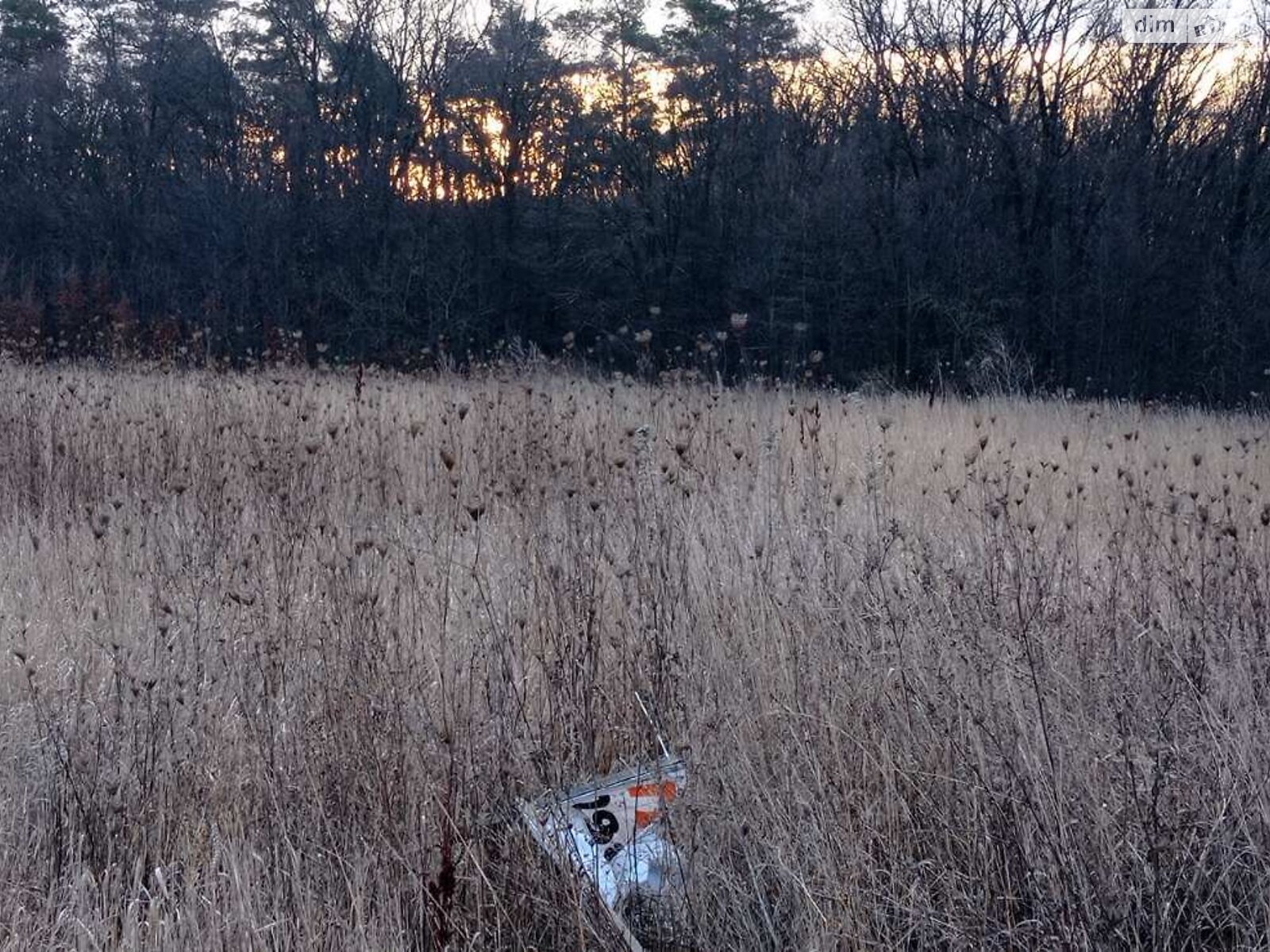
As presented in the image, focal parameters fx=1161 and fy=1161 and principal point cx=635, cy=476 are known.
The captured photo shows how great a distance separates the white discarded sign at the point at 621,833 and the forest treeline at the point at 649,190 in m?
16.4

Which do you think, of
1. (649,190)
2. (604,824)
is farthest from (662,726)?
(649,190)

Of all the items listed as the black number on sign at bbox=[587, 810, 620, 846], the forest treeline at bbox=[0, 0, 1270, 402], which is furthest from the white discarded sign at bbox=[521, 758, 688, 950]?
the forest treeline at bbox=[0, 0, 1270, 402]

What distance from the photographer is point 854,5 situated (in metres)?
23.3

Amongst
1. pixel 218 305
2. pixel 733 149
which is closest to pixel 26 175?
pixel 218 305

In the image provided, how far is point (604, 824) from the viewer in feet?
8.46

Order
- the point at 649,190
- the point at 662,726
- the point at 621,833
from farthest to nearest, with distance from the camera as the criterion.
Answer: the point at 649,190, the point at 662,726, the point at 621,833

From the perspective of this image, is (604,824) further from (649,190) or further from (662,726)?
(649,190)

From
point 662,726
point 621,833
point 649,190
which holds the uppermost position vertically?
point 649,190

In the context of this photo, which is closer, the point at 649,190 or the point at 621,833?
the point at 621,833

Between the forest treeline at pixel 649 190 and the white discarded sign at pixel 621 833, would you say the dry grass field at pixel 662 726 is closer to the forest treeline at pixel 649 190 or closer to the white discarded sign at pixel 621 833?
the white discarded sign at pixel 621 833

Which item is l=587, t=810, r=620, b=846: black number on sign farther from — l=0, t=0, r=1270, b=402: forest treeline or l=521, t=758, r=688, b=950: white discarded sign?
l=0, t=0, r=1270, b=402: forest treeline

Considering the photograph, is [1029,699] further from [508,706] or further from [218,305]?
[218,305]

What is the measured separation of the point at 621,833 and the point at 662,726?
0.42 metres

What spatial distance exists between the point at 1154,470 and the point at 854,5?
18.9 meters
